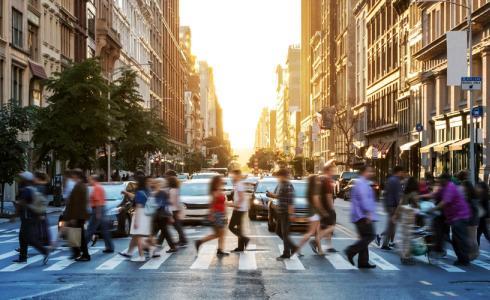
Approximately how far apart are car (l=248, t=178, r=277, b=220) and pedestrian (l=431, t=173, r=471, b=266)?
42.5 feet

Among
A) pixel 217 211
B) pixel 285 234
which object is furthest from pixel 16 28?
pixel 285 234

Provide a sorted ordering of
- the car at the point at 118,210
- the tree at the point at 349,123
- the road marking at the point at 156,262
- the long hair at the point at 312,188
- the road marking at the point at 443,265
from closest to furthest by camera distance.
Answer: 1. the road marking at the point at 443,265
2. the road marking at the point at 156,262
3. the long hair at the point at 312,188
4. the car at the point at 118,210
5. the tree at the point at 349,123

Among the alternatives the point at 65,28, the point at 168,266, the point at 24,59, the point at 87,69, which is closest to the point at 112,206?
the point at 168,266

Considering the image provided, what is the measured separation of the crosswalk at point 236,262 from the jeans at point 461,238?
0.27m

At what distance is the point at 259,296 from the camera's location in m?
11.4

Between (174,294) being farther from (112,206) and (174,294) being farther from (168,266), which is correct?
(112,206)

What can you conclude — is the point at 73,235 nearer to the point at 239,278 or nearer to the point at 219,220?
the point at 219,220

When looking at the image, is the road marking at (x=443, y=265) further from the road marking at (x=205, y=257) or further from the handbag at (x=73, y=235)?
the handbag at (x=73, y=235)

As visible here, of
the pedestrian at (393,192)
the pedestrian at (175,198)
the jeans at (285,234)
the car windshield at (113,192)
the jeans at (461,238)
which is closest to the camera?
the jeans at (461,238)

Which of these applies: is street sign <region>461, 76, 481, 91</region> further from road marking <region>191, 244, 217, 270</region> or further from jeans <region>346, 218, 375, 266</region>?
jeans <region>346, 218, 375, 266</region>

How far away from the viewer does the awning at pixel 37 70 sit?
46.9 m

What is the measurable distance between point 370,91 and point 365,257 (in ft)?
203

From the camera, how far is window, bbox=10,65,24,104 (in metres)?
44.2

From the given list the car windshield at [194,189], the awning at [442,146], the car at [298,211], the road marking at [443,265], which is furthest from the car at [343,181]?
the road marking at [443,265]
